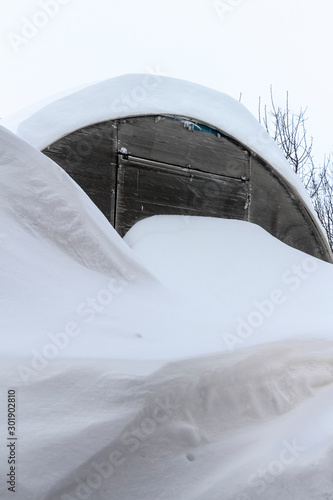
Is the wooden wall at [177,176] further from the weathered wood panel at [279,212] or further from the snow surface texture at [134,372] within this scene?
the snow surface texture at [134,372]

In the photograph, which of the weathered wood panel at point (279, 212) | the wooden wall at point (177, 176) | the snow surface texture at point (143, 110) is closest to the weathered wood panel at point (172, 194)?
the wooden wall at point (177, 176)

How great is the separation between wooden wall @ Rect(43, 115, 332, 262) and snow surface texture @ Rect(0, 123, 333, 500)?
1.29 m

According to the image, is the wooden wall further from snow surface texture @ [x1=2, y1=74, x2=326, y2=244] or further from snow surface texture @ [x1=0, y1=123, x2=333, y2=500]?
snow surface texture @ [x1=0, y1=123, x2=333, y2=500]

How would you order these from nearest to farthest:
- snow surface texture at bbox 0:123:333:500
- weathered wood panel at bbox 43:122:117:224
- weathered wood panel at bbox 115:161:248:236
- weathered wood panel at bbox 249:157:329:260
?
snow surface texture at bbox 0:123:333:500, weathered wood panel at bbox 43:122:117:224, weathered wood panel at bbox 115:161:248:236, weathered wood panel at bbox 249:157:329:260

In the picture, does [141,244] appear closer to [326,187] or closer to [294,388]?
[294,388]

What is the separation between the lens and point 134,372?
1.80m

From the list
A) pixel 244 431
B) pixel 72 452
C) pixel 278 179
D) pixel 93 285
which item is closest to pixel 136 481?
pixel 72 452

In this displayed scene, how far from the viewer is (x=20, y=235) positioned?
216 cm

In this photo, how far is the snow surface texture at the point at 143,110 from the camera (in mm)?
3963

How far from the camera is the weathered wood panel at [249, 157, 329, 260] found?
4840 millimetres

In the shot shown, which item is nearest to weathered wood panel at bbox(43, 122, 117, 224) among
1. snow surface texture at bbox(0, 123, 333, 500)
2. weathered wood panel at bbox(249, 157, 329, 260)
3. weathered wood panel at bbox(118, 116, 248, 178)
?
weathered wood panel at bbox(118, 116, 248, 178)

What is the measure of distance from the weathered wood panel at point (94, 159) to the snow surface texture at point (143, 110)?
0.07 m

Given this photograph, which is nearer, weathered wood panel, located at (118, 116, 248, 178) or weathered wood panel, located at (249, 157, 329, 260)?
weathered wood panel, located at (118, 116, 248, 178)

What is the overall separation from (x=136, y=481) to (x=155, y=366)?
0.41 m
